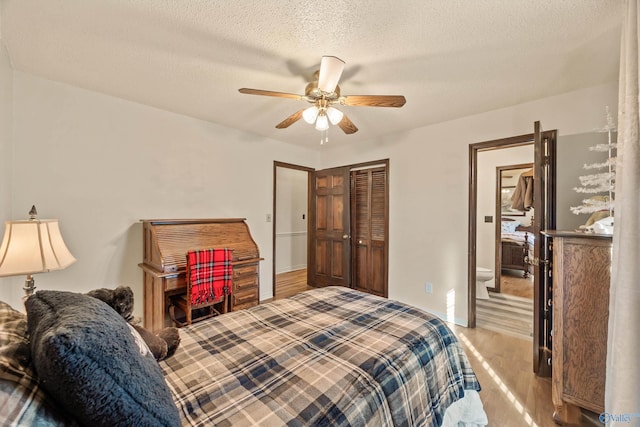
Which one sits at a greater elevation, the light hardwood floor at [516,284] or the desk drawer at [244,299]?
the desk drawer at [244,299]

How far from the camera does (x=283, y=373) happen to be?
1.05 metres

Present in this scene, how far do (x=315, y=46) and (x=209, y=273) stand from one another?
207 centimetres

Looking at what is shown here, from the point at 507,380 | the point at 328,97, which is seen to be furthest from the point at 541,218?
the point at 328,97

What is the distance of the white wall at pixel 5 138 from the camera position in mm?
1772

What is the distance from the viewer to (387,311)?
65.4 inches

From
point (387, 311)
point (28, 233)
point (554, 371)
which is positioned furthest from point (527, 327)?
point (28, 233)

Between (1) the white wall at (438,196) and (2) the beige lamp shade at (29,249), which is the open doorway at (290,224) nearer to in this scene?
(1) the white wall at (438,196)

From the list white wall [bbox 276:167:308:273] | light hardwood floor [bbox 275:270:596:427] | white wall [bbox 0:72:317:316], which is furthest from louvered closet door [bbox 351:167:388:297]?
white wall [bbox 276:167:308:273]

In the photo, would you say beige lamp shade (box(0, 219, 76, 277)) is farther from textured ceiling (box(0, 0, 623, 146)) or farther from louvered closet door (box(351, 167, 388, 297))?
louvered closet door (box(351, 167, 388, 297))

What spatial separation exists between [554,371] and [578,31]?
205cm

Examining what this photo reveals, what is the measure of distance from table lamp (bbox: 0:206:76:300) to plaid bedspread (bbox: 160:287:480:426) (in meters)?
0.90

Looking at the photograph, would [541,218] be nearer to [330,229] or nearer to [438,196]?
[438,196]

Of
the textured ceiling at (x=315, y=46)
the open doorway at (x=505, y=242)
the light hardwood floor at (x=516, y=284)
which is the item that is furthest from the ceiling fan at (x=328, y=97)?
the light hardwood floor at (x=516, y=284)

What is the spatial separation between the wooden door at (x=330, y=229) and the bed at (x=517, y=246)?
3.38 meters
